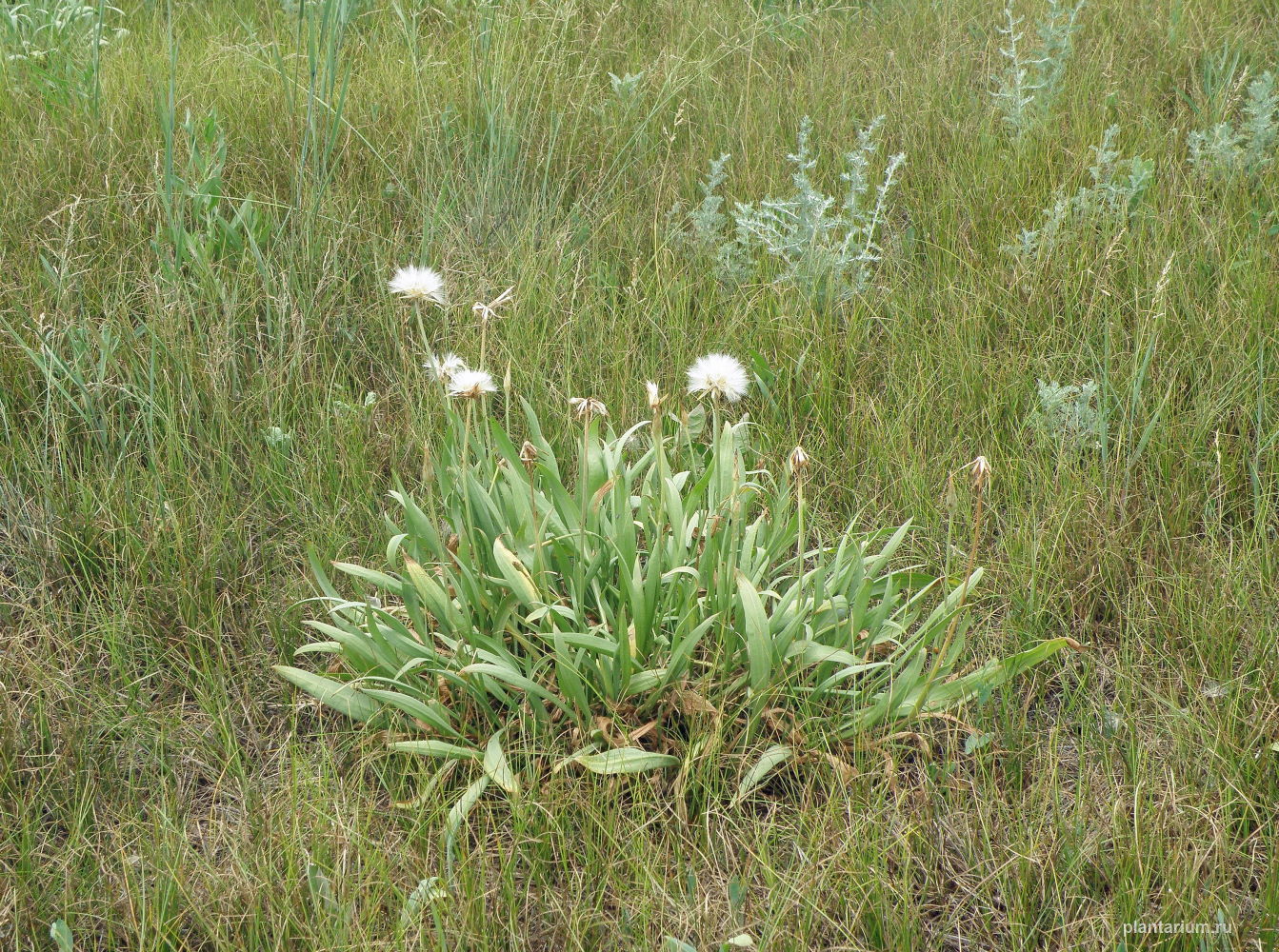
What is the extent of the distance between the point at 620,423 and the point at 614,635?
83cm

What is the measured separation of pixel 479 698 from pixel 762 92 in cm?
288

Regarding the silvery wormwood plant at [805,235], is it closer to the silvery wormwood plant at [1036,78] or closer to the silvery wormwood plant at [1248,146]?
the silvery wormwood plant at [1036,78]

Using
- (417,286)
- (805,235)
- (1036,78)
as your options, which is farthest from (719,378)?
(1036,78)

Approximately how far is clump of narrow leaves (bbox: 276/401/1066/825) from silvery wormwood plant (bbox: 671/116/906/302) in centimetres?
110

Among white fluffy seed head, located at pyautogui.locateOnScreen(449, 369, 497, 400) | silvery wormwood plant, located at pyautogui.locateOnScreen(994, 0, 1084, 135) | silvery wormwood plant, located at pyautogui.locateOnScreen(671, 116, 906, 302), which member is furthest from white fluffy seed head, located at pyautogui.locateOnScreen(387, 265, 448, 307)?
silvery wormwood plant, located at pyautogui.locateOnScreen(994, 0, 1084, 135)

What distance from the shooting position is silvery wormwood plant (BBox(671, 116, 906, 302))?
306cm

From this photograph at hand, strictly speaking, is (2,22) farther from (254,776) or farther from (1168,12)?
(1168,12)

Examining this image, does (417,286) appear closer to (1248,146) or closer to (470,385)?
(470,385)

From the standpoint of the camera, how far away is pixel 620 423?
2.69 meters

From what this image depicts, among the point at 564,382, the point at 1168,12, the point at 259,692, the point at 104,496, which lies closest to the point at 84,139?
the point at 104,496

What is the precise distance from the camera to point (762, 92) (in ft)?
13.1

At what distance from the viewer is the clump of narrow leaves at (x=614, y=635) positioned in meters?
1.86

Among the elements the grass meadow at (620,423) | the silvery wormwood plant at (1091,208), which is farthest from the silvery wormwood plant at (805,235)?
the silvery wormwood plant at (1091,208)

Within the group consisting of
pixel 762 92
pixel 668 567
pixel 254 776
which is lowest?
pixel 254 776
